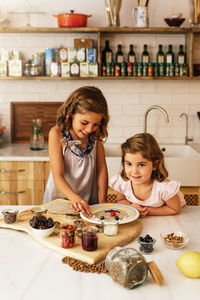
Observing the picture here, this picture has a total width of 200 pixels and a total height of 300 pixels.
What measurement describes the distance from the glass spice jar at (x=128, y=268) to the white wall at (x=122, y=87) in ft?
9.20

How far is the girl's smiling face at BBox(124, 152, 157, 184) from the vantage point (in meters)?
2.13

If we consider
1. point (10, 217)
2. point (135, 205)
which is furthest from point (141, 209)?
point (10, 217)

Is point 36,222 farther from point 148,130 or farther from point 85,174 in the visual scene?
point 148,130

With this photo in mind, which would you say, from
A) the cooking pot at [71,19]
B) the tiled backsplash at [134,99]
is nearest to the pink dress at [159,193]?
the tiled backsplash at [134,99]

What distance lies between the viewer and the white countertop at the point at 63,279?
4.30 ft

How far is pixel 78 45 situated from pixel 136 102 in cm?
82

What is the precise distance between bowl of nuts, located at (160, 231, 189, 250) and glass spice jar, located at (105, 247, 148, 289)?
1.00 feet

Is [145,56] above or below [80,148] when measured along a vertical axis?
above

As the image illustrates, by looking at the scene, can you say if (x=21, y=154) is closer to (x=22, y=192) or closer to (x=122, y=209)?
(x=22, y=192)

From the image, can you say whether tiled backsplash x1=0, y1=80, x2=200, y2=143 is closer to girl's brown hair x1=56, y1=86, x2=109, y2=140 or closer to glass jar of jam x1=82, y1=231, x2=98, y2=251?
girl's brown hair x1=56, y1=86, x2=109, y2=140

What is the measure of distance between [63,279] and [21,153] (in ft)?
7.67

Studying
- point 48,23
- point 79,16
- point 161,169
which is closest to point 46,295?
point 161,169

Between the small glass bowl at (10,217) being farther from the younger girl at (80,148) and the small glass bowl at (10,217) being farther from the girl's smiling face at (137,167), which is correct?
the girl's smiling face at (137,167)

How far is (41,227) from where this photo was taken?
5.73ft
